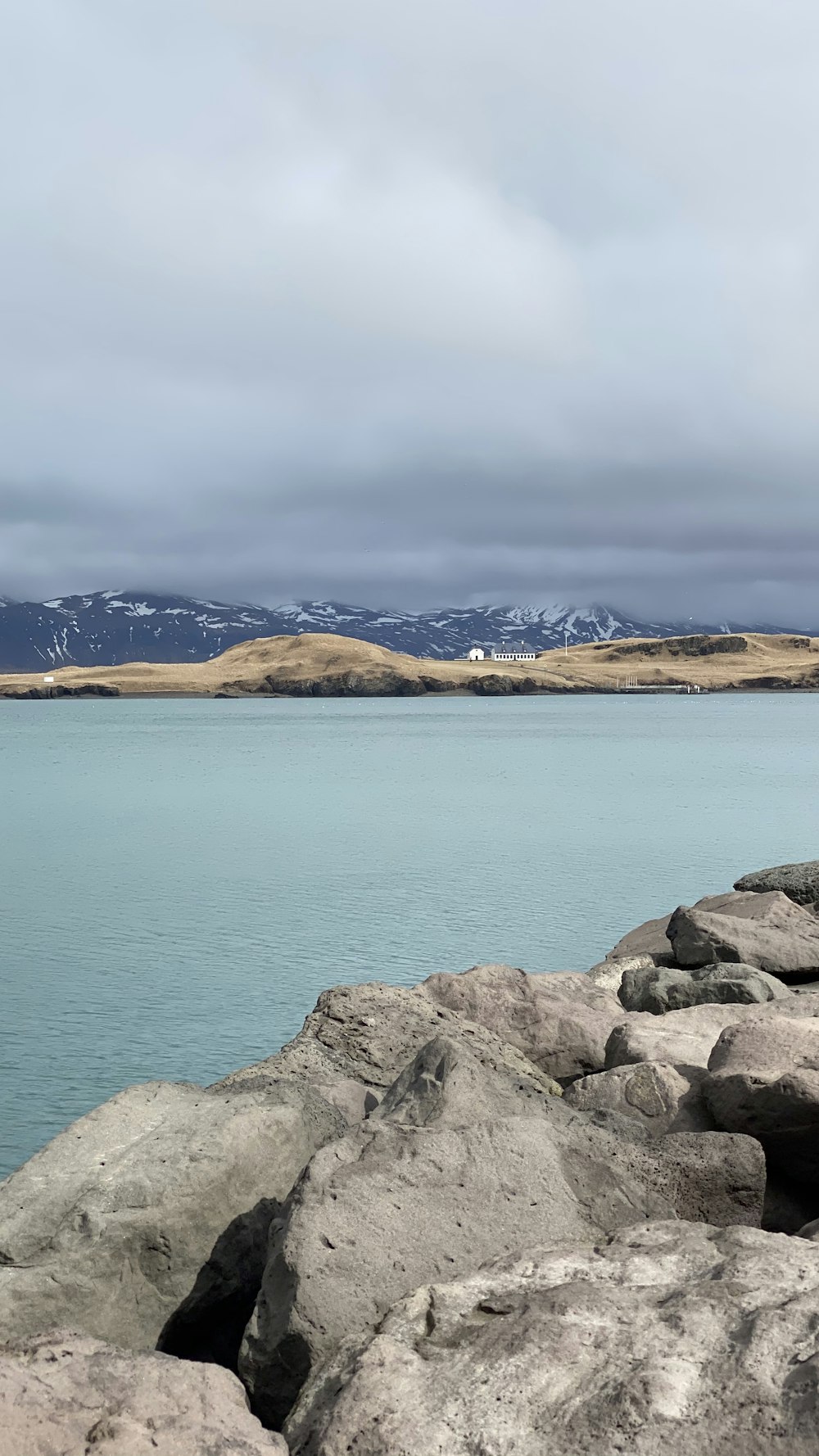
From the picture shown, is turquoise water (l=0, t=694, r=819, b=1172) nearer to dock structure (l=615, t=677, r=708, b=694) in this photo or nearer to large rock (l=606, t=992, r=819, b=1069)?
large rock (l=606, t=992, r=819, b=1069)

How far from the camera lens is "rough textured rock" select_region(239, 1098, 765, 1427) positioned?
13.6 ft

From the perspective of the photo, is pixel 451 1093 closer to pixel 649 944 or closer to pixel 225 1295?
pixel 225 1295

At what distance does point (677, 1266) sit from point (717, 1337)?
2.02 feet

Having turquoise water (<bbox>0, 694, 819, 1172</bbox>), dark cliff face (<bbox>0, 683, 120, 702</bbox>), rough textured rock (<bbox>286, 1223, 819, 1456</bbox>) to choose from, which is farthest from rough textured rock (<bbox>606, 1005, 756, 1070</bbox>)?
dark cliff face (<bbox>0, 683, 120, 702</bbox>)

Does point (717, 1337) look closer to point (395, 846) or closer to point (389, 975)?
point (389, 975)

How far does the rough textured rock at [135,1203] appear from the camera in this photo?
4.97 meters

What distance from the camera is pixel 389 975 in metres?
13.9

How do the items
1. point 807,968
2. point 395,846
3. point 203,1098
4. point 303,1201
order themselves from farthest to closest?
point 395,846 < point 807,968 < point 203,1098 < point 303,1201

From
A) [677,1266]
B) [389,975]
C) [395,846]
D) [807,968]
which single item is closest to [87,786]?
[395,846]

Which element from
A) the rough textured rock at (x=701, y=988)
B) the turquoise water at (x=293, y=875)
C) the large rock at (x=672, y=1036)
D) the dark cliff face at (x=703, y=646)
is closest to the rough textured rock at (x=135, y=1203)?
the large rock at (x=672, y=1036)

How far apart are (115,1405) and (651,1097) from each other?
377 centimetres

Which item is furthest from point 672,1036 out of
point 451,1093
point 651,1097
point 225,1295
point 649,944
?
point 649,944

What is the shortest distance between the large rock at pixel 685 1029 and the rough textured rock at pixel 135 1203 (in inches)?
97.7

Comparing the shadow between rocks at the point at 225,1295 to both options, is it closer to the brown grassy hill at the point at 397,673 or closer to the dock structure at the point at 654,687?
the brown grassy hill at the point at 397,673
